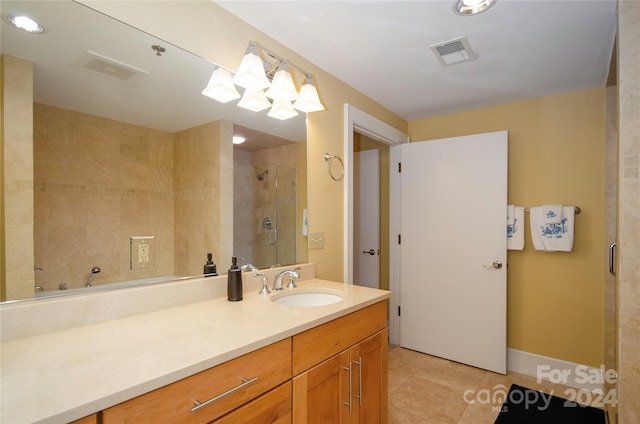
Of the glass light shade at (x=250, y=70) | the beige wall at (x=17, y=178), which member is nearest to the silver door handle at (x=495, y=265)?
the glass light shade at (x=250, y=70)

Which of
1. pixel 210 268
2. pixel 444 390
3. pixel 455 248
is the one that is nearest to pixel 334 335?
pixel 210 268

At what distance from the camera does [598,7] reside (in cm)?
152

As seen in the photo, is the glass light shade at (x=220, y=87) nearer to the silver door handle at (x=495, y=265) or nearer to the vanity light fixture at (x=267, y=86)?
the vanity light fixture at (x=267, y=86)

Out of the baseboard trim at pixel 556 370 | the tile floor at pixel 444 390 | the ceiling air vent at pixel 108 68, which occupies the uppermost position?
the ceiling air vent at pixel 108 68

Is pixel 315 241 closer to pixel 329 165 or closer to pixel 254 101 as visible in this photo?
pixel 329 165

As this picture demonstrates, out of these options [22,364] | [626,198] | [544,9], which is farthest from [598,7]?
[22,364]

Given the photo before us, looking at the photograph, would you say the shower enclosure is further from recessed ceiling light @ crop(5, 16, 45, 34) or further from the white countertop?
recessed ceiling light @ crop(5, 16, 45, 34)

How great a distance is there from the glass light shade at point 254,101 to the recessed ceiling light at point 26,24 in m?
0.82

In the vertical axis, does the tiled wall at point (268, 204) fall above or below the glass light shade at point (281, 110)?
below

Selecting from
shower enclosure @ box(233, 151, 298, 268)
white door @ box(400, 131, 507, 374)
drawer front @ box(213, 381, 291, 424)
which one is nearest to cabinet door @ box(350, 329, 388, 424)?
drawer front @ box(213, 381, 291, 424)

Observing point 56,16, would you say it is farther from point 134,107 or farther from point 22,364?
point 22,364

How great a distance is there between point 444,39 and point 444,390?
2407mm

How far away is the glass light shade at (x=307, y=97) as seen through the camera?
1816 mm

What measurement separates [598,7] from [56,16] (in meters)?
2.34
